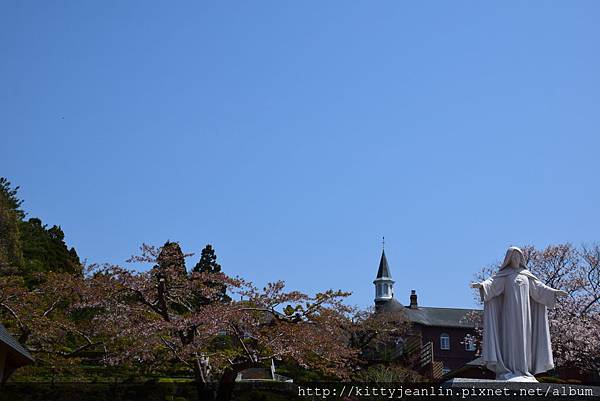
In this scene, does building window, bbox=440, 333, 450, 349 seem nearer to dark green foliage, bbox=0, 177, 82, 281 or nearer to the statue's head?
dark green foliage, bbox=0, 177, 82, 281

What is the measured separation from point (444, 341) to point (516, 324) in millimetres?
44708

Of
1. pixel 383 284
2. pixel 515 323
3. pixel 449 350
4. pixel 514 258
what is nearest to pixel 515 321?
pixel 515 323

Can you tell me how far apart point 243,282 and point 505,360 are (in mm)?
11651

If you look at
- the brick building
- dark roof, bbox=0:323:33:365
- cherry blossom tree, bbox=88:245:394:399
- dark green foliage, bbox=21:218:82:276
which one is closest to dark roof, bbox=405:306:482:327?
the brick building

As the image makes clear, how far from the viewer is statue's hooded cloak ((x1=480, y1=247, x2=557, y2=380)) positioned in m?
9.45

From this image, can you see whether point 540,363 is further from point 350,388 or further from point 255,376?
point 255,376

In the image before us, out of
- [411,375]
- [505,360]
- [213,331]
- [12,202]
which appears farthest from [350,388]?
[12,202]

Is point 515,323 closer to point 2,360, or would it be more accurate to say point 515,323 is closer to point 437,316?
point 2,360

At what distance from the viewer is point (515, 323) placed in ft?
31.3

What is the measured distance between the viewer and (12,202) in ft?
159

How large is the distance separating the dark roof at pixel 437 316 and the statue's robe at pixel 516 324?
139 ft

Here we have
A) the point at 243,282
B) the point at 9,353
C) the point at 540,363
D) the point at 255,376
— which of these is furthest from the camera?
the point at 255,376

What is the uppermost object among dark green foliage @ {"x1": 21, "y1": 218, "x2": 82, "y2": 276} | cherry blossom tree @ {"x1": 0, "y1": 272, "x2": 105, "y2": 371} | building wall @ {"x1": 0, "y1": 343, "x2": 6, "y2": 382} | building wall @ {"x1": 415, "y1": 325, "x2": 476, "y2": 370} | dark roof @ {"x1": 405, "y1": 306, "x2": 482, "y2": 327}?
dark green foliage @ {"x1": 21, "y1": 218, "x2": 82, "y2": 276}

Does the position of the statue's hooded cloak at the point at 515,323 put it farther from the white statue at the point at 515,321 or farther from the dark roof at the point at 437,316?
the dark roof at the point at 437,316
